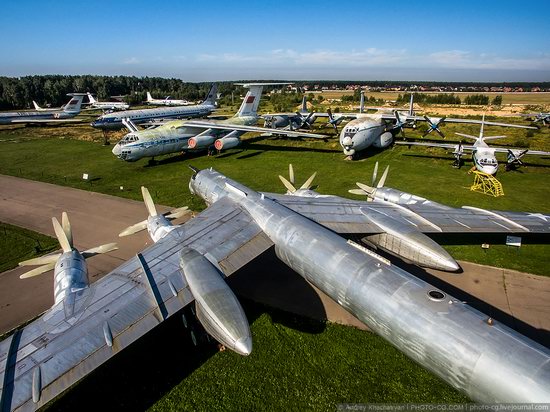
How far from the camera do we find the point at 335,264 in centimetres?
1082

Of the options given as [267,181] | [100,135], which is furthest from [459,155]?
[100,135]

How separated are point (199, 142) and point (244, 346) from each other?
1353 inches

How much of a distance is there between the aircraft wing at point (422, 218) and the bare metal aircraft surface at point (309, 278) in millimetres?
69

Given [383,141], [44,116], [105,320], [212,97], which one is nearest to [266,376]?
[105,320]

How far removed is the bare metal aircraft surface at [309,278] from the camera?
7203mm

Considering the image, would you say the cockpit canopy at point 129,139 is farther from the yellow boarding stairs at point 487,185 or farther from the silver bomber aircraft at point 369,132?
the yellow boarding stairs at point 487,185

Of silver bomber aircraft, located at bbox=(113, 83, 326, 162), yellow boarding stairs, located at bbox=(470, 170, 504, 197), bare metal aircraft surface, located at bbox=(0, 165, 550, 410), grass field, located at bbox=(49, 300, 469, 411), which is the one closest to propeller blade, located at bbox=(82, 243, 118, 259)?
bare metal aircraft surface, located at bbox=(0, 165, 550, 410)

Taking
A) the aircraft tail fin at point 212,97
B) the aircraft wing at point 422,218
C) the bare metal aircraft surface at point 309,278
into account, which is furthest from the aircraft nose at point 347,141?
the aircraft tail fin at point 212,97

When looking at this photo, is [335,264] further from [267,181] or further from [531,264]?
[267,181]

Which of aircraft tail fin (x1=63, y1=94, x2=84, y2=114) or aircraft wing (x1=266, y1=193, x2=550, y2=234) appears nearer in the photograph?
aircraft wing (x1=266, y1=193, x2=550, y2=234)

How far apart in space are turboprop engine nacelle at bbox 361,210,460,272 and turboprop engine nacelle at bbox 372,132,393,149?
28570 mm

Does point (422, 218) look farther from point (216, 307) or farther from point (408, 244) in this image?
point (216, 307)

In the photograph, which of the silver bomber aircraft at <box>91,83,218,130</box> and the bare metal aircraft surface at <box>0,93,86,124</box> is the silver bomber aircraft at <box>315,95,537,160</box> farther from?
the bare metal aircraft surface at <box>0,93,86,124</box>

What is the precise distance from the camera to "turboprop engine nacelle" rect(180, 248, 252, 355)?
8.18m
